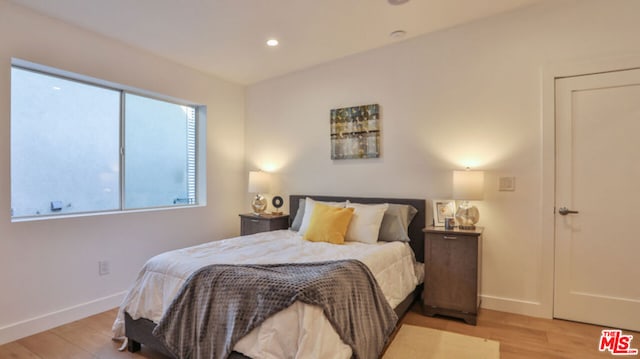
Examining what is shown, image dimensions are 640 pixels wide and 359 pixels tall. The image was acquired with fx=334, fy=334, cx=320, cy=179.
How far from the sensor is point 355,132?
381 cm

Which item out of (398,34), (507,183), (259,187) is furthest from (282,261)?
(398,34)

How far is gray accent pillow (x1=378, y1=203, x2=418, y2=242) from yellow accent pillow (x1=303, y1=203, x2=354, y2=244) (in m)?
0.36

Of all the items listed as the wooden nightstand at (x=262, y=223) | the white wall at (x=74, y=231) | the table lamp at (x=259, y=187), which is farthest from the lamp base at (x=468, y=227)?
the white wall at (x=74, y=231)

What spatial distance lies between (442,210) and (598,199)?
48.5 inches

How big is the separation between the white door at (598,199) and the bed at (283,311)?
4.00 ft

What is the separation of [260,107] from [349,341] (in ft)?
11.5

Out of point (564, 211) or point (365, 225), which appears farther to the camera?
point (365, 225)

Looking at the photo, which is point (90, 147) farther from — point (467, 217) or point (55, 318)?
point (467, 217)

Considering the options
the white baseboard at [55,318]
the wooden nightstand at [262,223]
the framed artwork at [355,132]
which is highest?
the framed artwork at [355,132]

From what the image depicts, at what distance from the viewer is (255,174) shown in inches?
168

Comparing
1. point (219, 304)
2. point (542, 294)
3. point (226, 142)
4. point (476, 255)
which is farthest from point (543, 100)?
point (226, 142)

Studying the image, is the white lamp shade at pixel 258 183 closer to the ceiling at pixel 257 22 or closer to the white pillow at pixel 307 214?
the white pillow at pixel 307 214

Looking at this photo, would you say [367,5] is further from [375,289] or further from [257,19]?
[375,289]

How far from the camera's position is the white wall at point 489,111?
2.88 m
